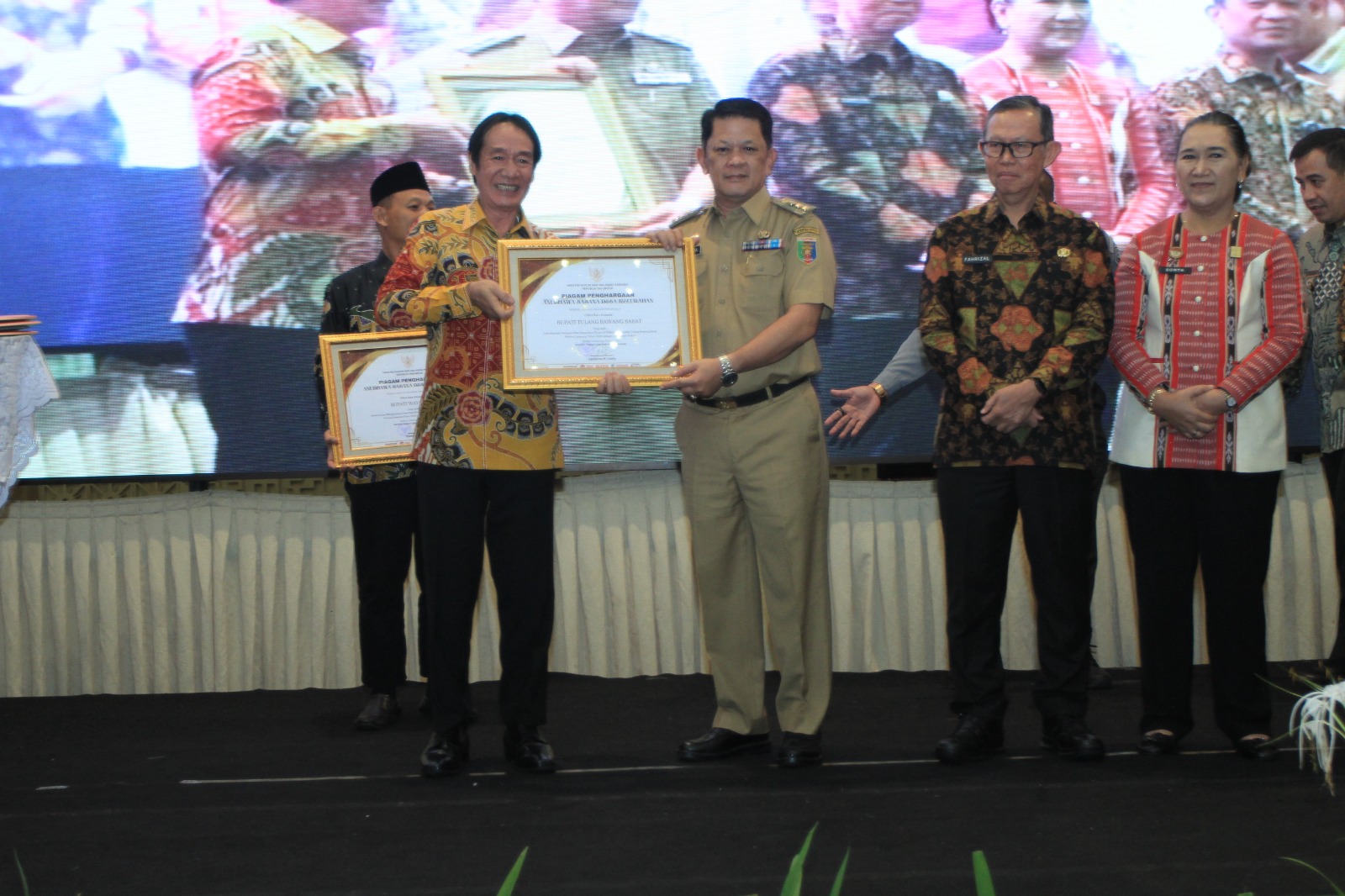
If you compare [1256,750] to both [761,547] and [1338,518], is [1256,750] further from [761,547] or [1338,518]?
[761,547]

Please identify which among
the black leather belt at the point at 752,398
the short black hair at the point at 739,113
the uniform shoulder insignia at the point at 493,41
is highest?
the uniform shoulder insignia at the point at 493,41

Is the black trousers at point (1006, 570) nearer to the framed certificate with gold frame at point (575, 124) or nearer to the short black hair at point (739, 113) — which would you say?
the short black hair at point (739, 113)

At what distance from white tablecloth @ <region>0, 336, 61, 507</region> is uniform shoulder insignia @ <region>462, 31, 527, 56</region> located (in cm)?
158

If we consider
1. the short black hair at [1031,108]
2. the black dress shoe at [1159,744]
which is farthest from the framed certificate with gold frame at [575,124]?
the black dress shoe at [1159,744]

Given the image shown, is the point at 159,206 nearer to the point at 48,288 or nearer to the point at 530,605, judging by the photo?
the point at 48,288

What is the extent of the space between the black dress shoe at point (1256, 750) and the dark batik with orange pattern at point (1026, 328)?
69cm

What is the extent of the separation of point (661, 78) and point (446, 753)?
2236 millimetres

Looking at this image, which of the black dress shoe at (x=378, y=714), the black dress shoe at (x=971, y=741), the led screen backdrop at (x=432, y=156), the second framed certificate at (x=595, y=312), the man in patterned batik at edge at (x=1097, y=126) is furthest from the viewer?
the man in patterned batik at edge at (x=1097, y=126)

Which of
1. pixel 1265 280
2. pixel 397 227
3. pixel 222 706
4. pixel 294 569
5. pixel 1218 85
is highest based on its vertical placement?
pixel 1218 85

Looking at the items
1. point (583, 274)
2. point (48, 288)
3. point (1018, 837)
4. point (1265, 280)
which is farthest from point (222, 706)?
point (1265, 280)

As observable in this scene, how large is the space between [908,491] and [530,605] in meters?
1.78

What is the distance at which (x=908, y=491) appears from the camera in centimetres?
420

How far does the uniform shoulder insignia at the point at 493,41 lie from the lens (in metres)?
3.97

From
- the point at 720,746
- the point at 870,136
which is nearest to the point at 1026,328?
the point at 720,746
